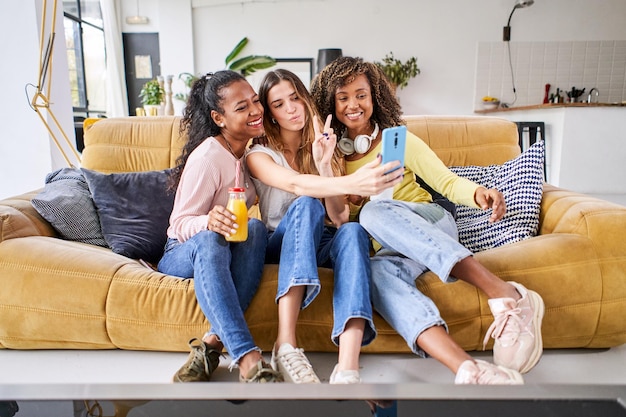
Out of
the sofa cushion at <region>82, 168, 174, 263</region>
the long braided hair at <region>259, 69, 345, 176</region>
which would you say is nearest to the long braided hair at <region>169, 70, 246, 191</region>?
the long braided hair at <region>259, 69, 345, 176</region>

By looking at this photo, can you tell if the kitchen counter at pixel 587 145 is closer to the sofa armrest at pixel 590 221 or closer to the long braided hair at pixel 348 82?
the sofa armrest at pixel 590 221

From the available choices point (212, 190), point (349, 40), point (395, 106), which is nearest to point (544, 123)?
point (349, 40)

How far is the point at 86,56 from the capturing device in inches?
234

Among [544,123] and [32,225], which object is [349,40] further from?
[32,225]

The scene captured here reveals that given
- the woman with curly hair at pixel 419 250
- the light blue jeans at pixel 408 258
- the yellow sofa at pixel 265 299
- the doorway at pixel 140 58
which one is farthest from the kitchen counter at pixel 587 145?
the doorway at pixel 140 58

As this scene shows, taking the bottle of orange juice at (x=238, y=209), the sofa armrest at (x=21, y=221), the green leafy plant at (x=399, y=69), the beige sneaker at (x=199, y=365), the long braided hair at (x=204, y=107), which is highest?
the green leafy plant at (x=399, y=69)

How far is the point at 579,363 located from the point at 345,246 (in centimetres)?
91

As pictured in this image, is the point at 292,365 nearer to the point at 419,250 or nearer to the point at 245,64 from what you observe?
the point at 419,250

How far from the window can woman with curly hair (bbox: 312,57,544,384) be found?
4.86m

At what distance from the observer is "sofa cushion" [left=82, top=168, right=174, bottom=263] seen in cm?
189

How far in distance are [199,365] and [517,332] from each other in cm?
96

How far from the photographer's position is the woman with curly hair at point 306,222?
52.6 inches

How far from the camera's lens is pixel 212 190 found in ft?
5.13

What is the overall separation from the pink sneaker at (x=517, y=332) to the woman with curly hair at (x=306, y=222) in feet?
1.23
